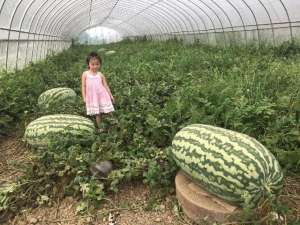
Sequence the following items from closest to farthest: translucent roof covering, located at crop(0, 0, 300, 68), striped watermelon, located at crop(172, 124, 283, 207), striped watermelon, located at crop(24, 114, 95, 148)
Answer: striped watermelon, located at crop(172, 124, 283, 207) → striped watermelon, located at crop(24, 114, 95, 148) → translucent roof covering, located at crop(0, 0, 300, 68)

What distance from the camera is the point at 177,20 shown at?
2331cm

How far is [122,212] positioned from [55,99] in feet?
10.8

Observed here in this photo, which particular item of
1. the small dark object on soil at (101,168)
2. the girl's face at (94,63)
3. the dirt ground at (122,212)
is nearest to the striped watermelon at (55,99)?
the girl's face at (94,63)

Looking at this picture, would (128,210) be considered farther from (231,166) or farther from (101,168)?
(231,166)

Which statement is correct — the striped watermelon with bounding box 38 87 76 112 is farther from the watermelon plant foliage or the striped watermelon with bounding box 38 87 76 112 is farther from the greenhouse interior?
the watermelon plant foliage

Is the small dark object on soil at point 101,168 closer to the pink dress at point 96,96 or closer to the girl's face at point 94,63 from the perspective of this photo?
the pink dress at point 96,96

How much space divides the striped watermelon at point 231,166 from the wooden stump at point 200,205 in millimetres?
61

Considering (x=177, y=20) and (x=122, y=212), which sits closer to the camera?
(x=122, y=212)

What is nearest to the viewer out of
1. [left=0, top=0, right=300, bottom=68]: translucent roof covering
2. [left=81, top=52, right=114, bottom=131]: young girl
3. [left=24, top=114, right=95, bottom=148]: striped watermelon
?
[left=24, top=114, right=95, bottom=148]: striped watermelon

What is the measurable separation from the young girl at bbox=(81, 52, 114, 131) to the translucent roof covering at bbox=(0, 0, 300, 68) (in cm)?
509

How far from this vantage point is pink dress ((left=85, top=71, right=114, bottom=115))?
580cm

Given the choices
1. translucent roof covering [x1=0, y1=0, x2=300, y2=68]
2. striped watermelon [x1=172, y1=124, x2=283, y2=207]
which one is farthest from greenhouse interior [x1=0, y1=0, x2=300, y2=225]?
translucent roof covering [x1=0, y1=0, x2=300, y2=68]

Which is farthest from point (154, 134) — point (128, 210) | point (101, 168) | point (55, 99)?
point (55, 99)

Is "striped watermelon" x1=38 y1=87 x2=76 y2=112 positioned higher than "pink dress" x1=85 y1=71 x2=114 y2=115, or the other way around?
"pink dress" x1=85 y1=71 x2=114 y2=115
